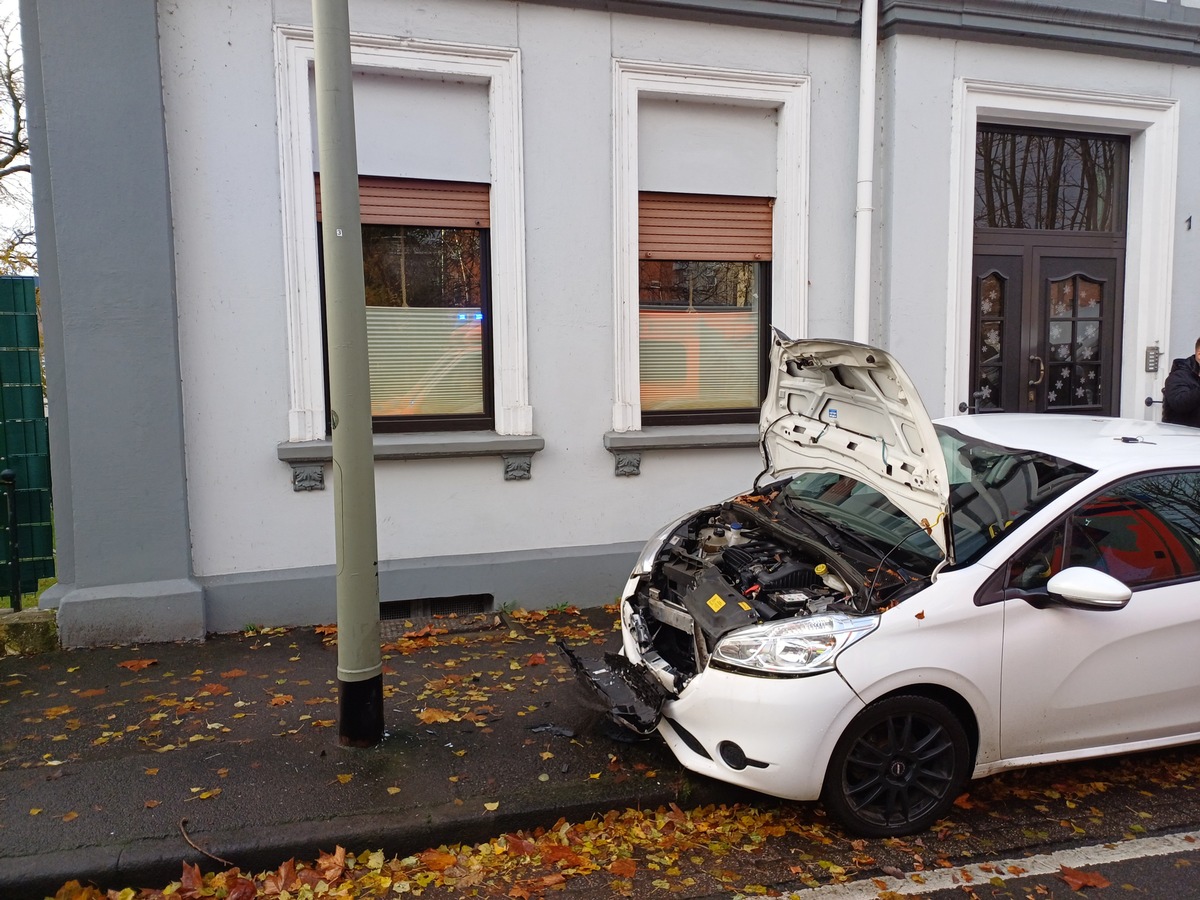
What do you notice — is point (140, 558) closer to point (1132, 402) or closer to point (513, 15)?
point (513, 15)

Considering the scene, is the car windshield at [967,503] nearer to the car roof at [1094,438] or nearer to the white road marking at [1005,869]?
the car roof at [1094,438]

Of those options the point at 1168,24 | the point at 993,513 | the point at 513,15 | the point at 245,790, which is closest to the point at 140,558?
the point at 245,790

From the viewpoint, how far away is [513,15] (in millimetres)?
6211

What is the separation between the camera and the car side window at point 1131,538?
12.0 feet

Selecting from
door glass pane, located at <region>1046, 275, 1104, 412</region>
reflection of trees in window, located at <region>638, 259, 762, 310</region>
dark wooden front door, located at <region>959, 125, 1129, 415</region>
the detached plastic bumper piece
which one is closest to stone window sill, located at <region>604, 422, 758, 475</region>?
reflection of trees in window, located at <region>638, 259, 762, 310</region>

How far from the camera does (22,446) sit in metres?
5.87

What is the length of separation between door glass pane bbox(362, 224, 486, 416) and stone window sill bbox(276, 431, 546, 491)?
1.04 feet

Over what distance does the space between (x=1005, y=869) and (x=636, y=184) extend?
507cm

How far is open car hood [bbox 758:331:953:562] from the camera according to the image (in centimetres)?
358

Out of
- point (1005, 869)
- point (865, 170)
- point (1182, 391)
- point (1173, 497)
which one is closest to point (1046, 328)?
point (1182, 391)

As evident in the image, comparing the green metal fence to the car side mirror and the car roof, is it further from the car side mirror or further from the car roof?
the car side mirror

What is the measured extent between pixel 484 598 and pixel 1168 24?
7650 mm

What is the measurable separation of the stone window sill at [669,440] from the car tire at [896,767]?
11.3 feet

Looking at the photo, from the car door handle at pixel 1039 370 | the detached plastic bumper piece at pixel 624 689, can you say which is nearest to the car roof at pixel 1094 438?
the detached plastic bumper piece at pixel 624 689
